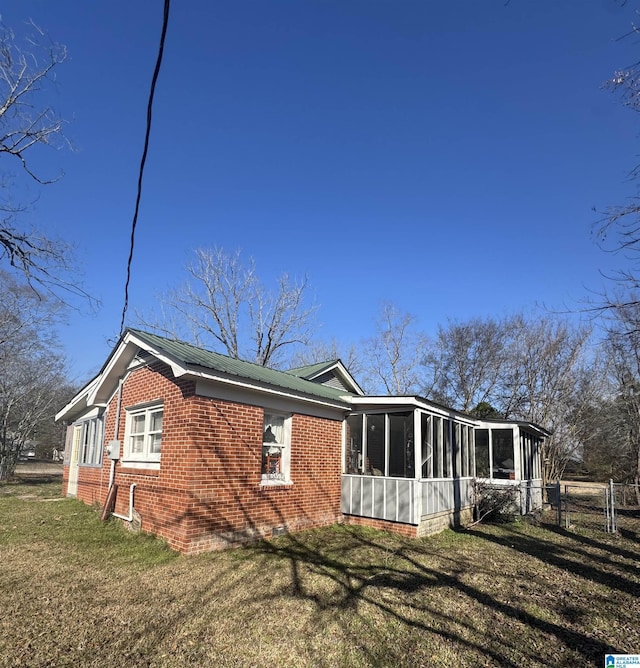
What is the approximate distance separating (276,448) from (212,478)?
2.04 meters

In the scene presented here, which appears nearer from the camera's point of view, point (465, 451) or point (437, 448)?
point (437, 448)

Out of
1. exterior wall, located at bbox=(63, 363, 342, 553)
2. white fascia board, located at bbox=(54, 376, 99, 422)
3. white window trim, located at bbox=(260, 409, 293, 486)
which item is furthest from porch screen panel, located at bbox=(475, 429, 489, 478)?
white fascia board, located at bbox=(54, 376, 99, 422)

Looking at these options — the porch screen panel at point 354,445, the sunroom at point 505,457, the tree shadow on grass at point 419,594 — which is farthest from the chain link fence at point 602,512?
the tree shadow on grass at point 419,594

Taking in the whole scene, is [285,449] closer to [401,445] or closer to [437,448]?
[401,445]

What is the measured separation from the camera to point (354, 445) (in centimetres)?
1170

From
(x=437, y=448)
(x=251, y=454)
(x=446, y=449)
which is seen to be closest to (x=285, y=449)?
(x=251, y=454)

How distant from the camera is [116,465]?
10398mm

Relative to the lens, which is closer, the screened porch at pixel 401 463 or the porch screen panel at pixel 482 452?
the screened porch at pixel 401 463

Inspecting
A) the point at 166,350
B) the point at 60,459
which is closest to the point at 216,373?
the point at 166,350

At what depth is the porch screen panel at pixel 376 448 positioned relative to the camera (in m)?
11.0

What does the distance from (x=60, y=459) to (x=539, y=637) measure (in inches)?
2162

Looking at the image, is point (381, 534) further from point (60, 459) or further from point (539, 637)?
point (60, 459)

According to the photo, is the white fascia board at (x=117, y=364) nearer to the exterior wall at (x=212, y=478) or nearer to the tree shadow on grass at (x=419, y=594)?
the exterior wall at (x=212, y=478)

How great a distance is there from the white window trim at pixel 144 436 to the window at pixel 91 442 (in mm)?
3290
